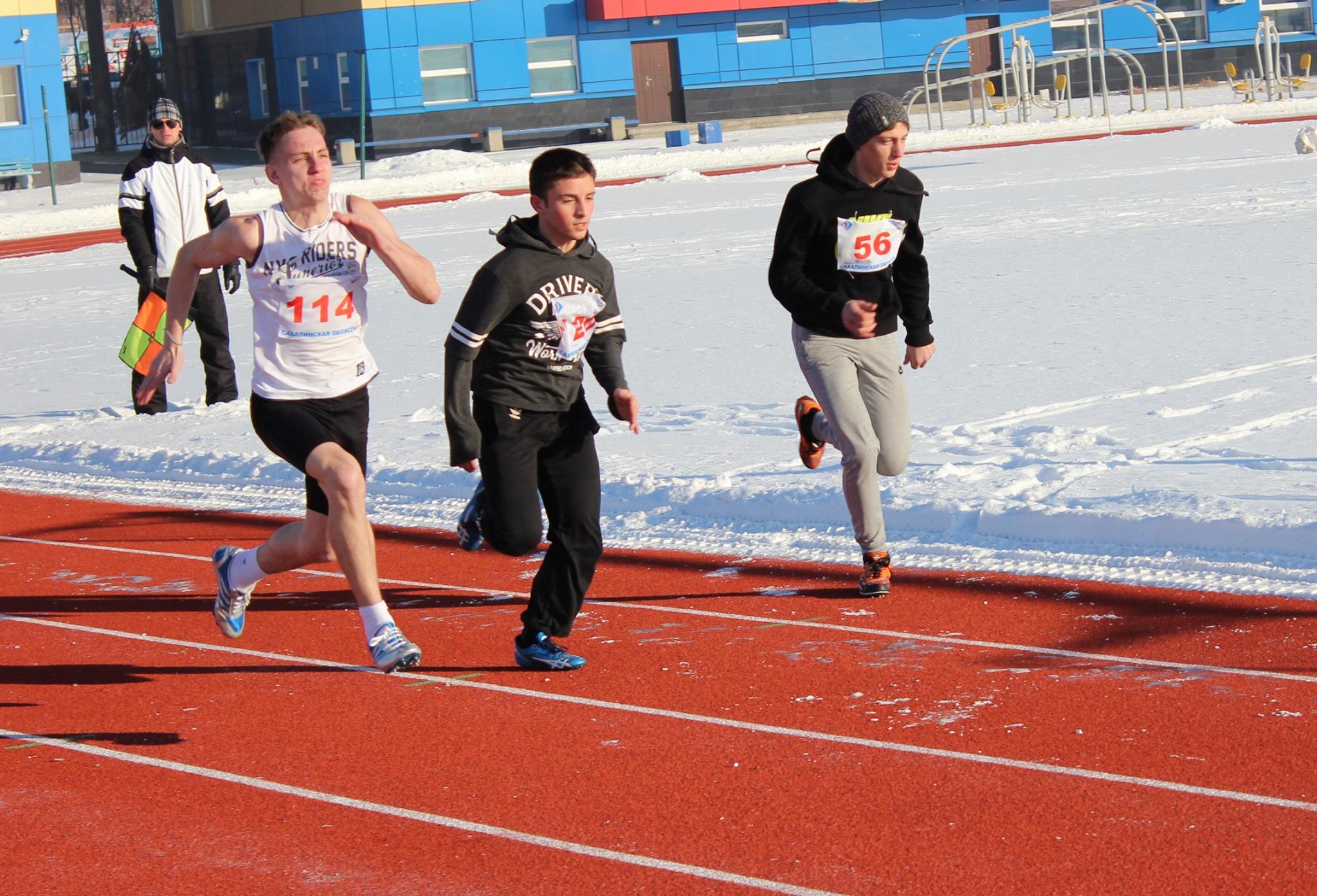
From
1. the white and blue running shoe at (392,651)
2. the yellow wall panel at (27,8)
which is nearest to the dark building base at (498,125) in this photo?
the yellow wall panel at (27,8)

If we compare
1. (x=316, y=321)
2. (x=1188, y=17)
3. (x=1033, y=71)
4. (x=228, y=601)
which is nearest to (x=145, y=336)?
(x=228, y=601)

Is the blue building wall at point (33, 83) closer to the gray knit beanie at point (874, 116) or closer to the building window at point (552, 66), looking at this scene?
the building window at point (552, 66)

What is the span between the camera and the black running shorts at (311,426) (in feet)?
18.6

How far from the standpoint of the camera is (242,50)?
52.9m

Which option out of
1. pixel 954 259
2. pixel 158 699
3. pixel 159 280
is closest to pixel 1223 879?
pixel 158 699

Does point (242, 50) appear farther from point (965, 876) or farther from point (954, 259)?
point (965, 876)

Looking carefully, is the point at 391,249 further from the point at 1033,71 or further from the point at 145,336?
the point at 1033,71

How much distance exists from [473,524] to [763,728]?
5.89 feet

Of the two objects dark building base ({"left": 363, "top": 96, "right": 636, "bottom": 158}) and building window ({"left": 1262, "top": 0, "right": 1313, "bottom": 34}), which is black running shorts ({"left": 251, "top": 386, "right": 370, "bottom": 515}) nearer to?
dark building base ({"left": 363, "top": 96, "right": 636, "bottom": 158})

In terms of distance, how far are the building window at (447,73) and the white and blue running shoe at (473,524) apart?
4214 cm

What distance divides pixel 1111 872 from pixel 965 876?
1.11 feet

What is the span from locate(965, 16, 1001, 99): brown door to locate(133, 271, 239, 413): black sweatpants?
4440 centimetres

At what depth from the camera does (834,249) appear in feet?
21.6

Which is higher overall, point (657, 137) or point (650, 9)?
point (650, 9)
